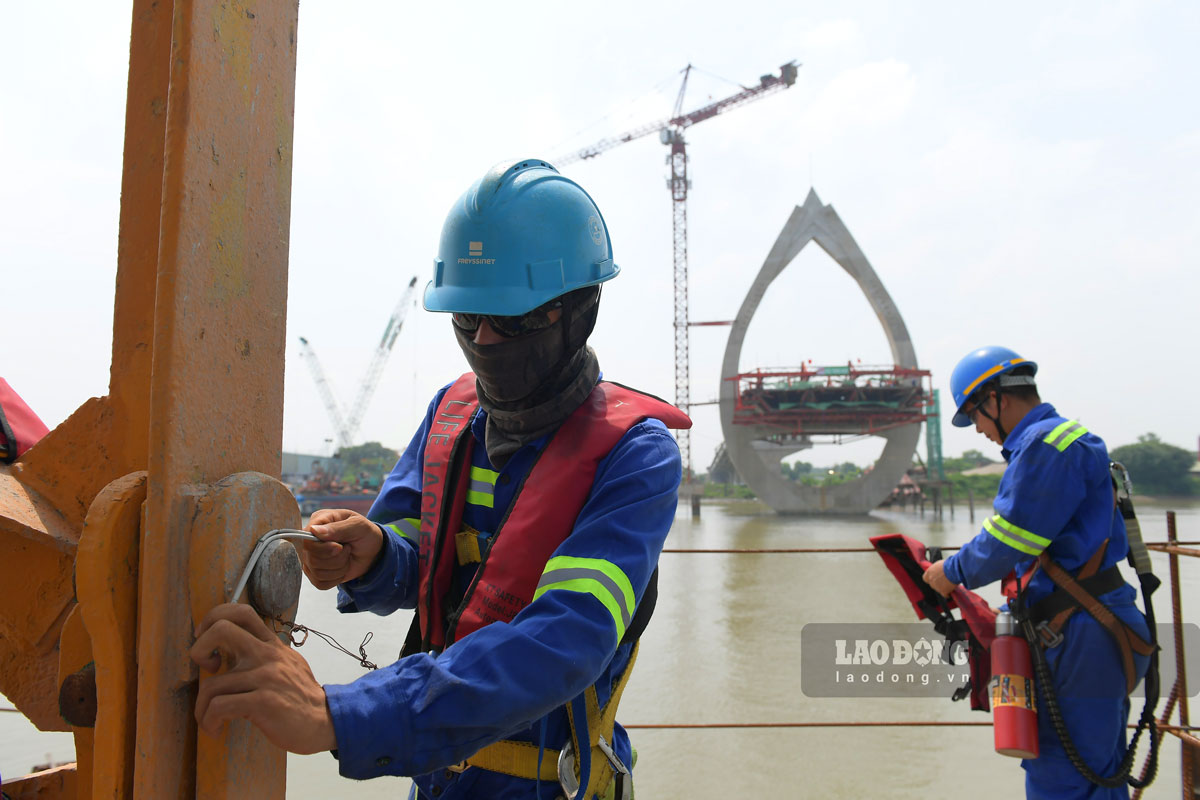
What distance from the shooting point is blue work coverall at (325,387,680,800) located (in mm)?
899

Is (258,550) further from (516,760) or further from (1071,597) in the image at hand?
(1071,597)

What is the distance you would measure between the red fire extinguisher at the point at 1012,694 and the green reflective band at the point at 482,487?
2.08 meters

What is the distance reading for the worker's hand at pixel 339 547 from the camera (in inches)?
51.9

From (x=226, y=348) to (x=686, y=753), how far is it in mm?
6986

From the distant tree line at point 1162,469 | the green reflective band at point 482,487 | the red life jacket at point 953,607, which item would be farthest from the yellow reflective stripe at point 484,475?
the distant tree line at point 1162,469

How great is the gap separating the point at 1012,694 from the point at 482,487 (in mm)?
2182

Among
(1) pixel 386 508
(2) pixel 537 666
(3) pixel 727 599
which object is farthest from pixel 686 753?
(3) pixel 727 599

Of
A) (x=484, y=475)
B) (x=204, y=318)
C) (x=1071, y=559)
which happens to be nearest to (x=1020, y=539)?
(x=1071, y=559)

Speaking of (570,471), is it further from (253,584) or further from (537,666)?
(253,584)

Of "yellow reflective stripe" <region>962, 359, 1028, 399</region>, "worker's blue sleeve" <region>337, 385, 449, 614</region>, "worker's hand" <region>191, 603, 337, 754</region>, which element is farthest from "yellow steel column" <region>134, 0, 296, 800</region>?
"yellow reflective stripe" <region>962, 359, 1028, 399</region>

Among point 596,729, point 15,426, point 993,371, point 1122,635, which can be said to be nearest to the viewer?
point 596,729

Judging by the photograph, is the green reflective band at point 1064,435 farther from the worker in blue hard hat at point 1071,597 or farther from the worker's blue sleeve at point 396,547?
the worker's blue sleeve at point 396,547

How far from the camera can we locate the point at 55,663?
1273 millimetres

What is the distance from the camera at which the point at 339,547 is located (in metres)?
1.33
